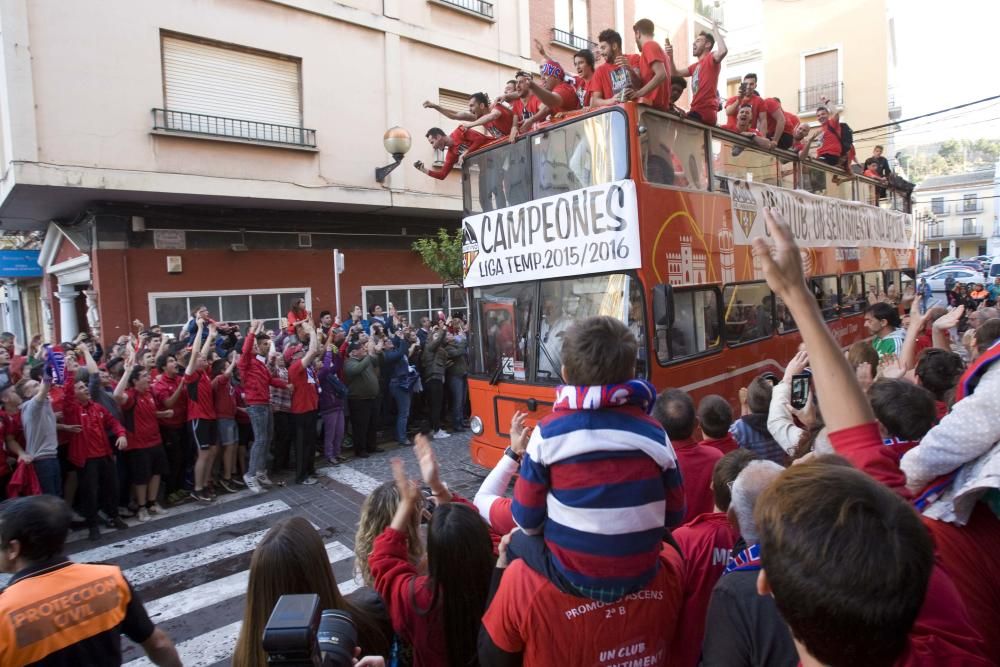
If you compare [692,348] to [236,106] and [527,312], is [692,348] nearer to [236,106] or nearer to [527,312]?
[527,312]

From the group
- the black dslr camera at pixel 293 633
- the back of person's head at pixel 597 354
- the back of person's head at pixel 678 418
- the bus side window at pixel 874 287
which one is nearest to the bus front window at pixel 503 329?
the back of person's head at pixel 678 418

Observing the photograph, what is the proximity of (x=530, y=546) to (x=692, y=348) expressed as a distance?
4779mm

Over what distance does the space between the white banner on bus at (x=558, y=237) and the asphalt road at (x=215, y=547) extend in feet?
9.60

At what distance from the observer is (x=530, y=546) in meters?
1.96

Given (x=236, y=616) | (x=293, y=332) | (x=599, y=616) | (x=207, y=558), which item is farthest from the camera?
(x=293, y=332)

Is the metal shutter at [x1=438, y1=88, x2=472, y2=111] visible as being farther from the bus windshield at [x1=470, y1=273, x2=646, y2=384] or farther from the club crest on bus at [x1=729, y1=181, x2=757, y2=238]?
the bus windshield at [x1=470, y1=273, x2=646, y2=384]

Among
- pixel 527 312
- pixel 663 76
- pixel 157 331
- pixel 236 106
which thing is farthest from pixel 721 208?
pixel 236 106

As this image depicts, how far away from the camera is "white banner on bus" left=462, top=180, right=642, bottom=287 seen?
5621 mm

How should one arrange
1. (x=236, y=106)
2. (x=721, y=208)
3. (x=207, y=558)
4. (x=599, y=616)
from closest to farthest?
(x=599, y=616) < (x=207, y=558) < (x=721, y=208) < (x=236, y=106)

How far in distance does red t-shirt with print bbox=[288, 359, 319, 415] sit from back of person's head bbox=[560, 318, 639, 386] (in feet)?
21.9

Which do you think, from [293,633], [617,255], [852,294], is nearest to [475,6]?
[852,294]

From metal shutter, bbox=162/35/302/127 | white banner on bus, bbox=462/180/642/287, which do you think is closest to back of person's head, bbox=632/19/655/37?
white banner on bus, bbox=462/180/642/287

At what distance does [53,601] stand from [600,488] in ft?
7.13

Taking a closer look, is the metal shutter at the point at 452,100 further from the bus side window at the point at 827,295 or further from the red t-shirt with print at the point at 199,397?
the red t-shirt with print at the point at 199,397
